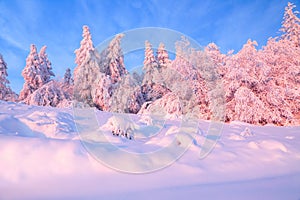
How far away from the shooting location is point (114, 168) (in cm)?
253

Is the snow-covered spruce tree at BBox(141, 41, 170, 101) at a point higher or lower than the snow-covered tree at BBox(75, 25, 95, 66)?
lower

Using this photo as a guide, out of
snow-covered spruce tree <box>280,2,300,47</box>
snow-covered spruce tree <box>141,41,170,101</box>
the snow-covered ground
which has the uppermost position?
snow-covered spruce tree <box>280,2,300,47</box>

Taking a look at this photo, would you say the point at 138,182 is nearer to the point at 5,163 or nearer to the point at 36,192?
the point at 36,192

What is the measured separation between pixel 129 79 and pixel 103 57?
545cm

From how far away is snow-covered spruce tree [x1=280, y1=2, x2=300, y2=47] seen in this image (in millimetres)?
15005

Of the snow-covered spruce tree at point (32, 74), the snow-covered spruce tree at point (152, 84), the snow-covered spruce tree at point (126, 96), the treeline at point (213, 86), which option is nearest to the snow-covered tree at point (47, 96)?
the treeline at point (213, 86)

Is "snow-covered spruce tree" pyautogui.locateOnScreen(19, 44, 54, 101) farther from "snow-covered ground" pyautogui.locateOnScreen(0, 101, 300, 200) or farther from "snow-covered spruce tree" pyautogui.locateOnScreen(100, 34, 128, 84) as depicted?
"snow-covered ground" pyautogui.locateOnScreen(0, 101, 300, 200)

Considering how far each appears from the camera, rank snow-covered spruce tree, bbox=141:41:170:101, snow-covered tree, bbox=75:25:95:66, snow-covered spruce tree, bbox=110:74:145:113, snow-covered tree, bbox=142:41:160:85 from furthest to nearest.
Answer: snow-covered tree, bbox=75:25:95:66
snow-covered tree, bbox=142:41:160:85
snow-covered spruce tree, bbox=141:41:170:101
snow-covered spruce tree, bbox=110:74:145:113

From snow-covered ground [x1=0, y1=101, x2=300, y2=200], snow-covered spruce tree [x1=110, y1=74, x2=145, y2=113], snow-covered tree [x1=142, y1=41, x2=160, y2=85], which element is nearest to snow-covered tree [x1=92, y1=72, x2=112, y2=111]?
snow-covered spruce tree [x1=110, y1=74, x2=145, y2=113]

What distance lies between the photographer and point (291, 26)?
15.5 metres

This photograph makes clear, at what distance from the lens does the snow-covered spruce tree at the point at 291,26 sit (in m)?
15.0

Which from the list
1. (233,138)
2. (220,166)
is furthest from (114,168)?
(233,138)

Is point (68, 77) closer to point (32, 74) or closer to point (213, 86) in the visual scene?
point (32, 74)

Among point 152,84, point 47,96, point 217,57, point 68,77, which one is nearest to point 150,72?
point 152,84
